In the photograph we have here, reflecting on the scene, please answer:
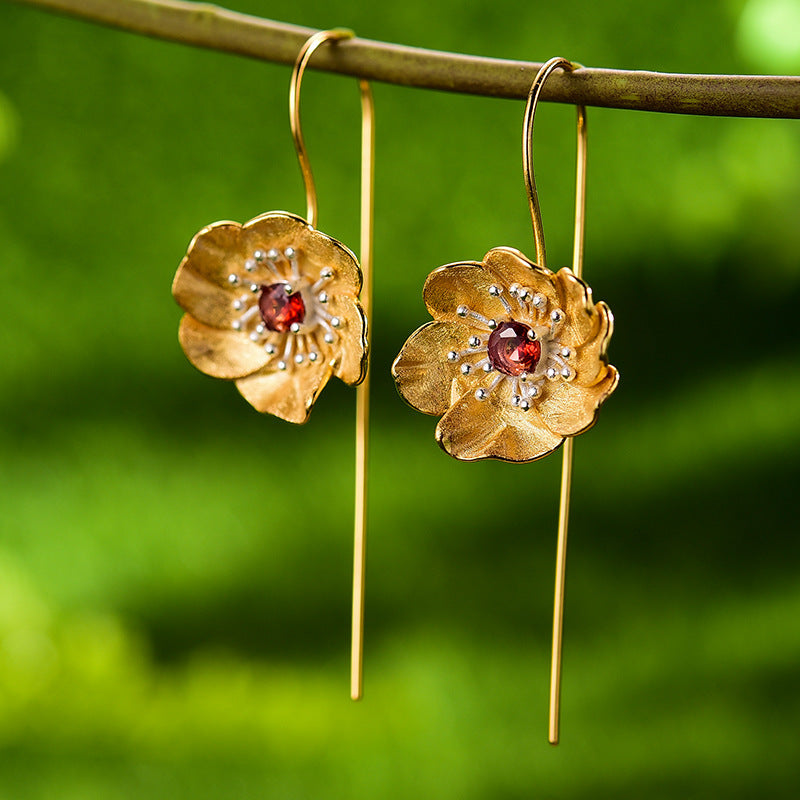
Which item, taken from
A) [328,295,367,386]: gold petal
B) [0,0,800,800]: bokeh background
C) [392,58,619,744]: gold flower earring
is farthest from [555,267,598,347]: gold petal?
[0,0,800,800]: bokeh background

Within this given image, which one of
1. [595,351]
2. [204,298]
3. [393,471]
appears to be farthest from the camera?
[393,471]

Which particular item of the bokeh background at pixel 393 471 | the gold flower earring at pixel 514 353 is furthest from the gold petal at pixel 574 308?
the bokeh background at pixel 393 471

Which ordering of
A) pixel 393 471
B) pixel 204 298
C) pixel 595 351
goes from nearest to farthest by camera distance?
pixel 595 351 < pixel 204 298 < pixel 393 471

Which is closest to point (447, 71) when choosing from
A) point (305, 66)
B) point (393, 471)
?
point (305, 66)

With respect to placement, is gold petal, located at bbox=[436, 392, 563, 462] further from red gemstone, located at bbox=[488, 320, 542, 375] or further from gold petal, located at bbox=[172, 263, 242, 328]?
gold petal, located at bbox=[172, 263, 242, 328]

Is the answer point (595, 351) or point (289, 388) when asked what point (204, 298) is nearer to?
point (289, 388)

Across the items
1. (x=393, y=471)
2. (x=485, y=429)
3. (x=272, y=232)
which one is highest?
(x=272, y=232)
